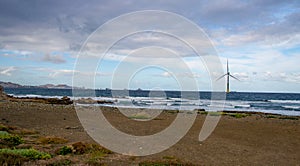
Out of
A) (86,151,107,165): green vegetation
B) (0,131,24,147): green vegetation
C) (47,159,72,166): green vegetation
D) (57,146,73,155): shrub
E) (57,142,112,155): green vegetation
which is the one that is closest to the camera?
(47,159,72,166): green vegetation

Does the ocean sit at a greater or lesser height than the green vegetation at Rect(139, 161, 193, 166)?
greater

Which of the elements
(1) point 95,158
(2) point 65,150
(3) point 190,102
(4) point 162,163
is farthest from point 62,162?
(3) point 190,102

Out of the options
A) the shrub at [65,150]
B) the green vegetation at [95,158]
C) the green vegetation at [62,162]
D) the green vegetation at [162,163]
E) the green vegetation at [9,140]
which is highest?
the green vegetation at [9,140]

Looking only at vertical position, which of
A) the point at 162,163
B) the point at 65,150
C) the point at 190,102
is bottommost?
the point at 162,163

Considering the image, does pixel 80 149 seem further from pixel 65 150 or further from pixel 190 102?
pixel 190 102

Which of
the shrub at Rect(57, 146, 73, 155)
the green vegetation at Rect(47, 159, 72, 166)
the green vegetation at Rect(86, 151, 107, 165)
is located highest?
the shrub at Rect(57, 146, 73, 155)

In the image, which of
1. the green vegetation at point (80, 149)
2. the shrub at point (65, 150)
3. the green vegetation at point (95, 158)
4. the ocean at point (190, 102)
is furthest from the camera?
the ocean at point (190, 102)

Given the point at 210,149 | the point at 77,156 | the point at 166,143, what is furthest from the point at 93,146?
the point at 210,149

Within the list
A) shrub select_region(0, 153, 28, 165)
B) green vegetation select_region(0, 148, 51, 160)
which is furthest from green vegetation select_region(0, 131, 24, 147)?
shrub select_region(0, 153, 28, 165)

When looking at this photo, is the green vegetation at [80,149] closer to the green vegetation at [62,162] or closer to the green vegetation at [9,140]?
the green vegetation at [62,162]

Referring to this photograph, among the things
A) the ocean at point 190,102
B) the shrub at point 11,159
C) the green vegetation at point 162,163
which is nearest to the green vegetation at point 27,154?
the shrub at point 11,159

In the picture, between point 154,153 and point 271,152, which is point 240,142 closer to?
point 271,152

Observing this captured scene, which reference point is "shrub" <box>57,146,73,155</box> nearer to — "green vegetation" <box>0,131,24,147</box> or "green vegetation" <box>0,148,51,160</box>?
"green vegetation" <box>0,148,51,160</box>

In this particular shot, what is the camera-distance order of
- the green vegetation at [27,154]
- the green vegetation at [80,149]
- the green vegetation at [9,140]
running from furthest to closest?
the green vegetation at [9,140], the green vegetation at [80,149], the green vegetation at [27,154]
